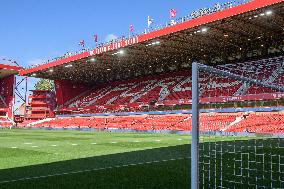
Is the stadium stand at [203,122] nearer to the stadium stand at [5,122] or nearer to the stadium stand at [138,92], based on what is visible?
the stadium stand at [138,92]

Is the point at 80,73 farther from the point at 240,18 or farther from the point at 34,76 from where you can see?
the point at 240,18

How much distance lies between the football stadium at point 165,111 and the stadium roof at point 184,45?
11 cm

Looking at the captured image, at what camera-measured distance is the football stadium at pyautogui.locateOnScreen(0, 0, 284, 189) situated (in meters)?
6.91

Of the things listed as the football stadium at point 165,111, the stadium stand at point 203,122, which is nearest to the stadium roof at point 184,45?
the football stadium at point 165,111

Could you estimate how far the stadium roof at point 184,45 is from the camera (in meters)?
24.8

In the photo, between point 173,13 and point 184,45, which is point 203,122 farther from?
point 173,13

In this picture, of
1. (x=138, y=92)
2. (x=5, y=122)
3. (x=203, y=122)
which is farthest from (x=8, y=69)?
(x=203, y=122)

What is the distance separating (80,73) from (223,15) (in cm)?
2906

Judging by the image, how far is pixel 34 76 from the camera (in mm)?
52844

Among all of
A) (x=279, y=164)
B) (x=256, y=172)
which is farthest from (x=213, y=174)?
(x=279, y=164)

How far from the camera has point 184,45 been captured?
1310 inches

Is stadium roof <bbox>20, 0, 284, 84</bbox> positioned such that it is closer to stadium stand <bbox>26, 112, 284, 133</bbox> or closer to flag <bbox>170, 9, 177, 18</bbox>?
flag <bbox>170, 9, 177, 18</bbox>

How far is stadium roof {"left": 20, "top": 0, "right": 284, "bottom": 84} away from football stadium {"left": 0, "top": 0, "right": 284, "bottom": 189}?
0.11 metres

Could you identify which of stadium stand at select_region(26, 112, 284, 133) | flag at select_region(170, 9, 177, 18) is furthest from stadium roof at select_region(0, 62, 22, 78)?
flag at select_region(170, 9, 177, 18)
